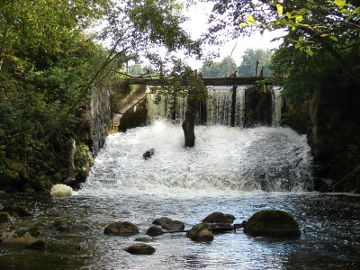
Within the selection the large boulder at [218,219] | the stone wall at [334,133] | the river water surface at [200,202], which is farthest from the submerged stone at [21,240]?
the stone wall at [334,133]

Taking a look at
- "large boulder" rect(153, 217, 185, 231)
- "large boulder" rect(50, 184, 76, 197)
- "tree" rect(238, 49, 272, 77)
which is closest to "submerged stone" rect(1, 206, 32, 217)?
"large boulder" rect(153, 217, 185, 231)

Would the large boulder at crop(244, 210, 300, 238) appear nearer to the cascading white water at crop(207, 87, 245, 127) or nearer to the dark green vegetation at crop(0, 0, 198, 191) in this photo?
the dark green vegetation at crop(0, 0, 198, 191)

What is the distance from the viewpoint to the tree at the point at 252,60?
8111 cm

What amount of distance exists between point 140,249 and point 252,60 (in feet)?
282

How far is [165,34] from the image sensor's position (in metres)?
11.0

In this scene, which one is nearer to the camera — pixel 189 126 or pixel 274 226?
pixel 274 226

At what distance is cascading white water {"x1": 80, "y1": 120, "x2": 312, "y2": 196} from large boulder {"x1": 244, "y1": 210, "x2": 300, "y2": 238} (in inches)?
259

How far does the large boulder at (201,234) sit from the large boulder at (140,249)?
118 cm

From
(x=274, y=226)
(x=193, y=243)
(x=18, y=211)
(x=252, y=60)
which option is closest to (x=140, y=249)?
(x=193, y=243)

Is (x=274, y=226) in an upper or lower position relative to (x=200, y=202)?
upper

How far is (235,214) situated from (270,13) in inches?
205

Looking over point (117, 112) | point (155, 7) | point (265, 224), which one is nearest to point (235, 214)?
point (265, 224)

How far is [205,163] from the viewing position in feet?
58.3

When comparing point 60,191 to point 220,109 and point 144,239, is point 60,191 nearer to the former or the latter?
point 144,239
